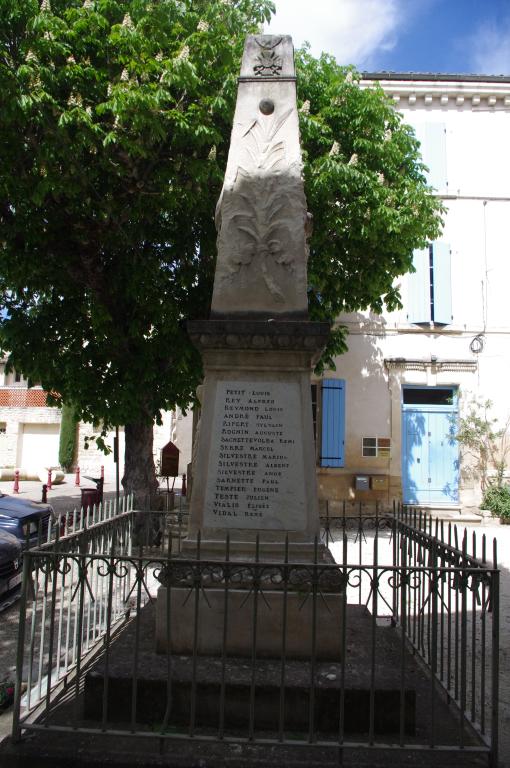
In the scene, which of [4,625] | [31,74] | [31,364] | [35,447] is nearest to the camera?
[4,625]

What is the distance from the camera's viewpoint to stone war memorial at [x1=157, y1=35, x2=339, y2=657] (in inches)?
132

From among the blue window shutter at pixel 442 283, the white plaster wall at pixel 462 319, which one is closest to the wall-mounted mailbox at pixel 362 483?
the white plaster wall at pixel 462 319

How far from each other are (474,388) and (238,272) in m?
11.5

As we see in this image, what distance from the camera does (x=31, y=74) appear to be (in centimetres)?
670

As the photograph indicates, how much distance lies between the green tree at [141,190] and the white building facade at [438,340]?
391cm

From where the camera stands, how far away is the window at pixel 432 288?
14.1 m

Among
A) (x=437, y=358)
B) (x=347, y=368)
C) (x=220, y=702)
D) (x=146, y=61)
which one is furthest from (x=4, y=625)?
(x=437, y=358)

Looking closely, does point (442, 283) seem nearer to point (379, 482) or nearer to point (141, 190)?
point (379, 482)

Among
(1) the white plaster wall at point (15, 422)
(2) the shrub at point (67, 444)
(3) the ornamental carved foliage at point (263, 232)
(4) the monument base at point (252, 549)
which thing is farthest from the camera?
(1) the white plaster wall at point (15, 422)

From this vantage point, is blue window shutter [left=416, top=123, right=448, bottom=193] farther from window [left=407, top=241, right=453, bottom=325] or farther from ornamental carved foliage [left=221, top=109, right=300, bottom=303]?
ornamental carved foliage [left=221, top=109, right=300, bottom=303]

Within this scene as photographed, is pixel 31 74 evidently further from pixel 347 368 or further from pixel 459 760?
pixel 347 368

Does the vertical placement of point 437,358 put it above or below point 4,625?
above

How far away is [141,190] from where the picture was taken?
800 cm

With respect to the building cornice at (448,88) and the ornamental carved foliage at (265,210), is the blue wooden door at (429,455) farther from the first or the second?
the ornamental carved foliage at (265,210)
